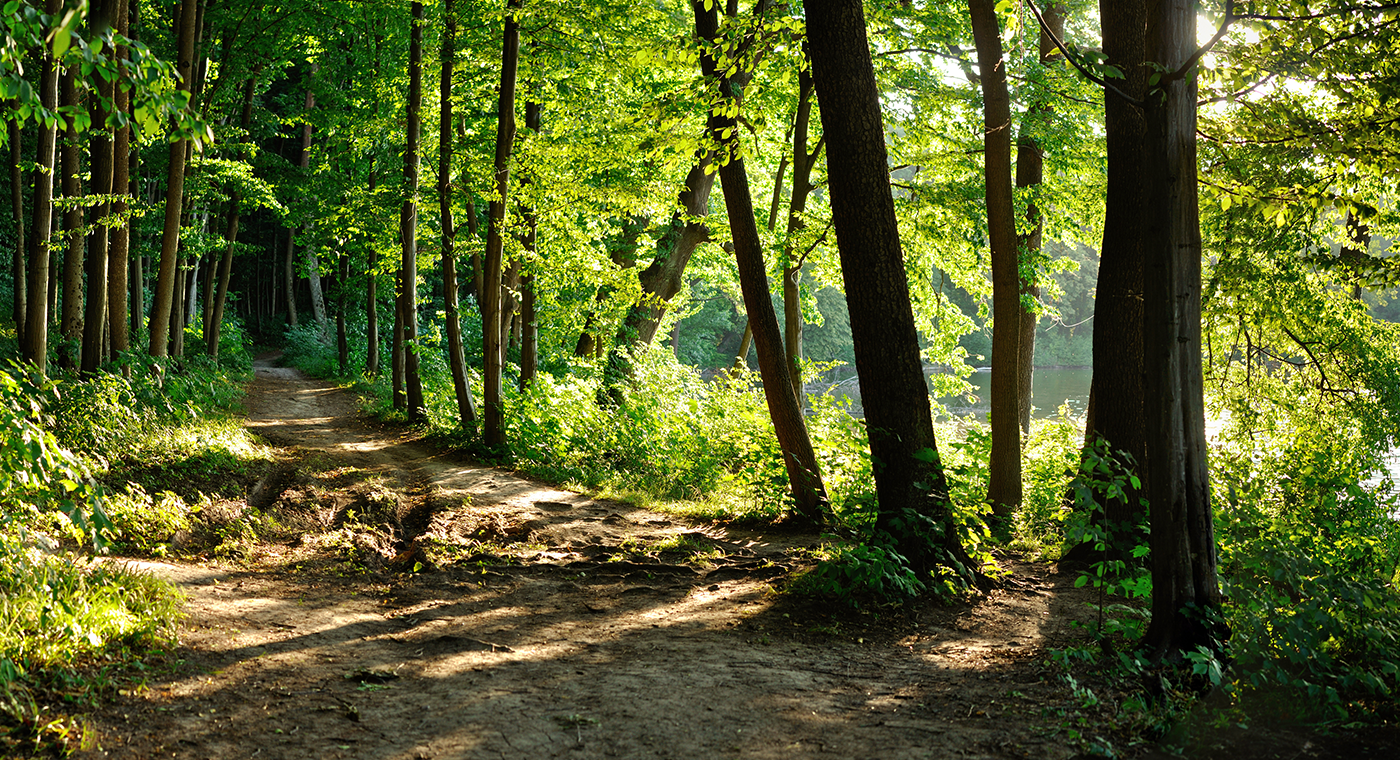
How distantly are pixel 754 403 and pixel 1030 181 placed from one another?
14.7ft

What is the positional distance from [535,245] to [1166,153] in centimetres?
1127

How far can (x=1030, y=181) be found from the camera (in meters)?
10.0

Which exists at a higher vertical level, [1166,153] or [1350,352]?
[1166,153]

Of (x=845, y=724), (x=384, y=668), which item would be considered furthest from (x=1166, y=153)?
(x=384, y=668)

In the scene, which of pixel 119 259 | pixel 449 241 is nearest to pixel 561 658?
pixel 449 241

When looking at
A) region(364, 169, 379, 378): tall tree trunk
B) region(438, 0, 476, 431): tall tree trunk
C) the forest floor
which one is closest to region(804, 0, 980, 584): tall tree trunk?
the forest floor

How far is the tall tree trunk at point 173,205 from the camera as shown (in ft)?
35.6

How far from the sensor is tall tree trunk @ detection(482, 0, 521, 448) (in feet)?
38.8

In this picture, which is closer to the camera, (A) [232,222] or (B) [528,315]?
(B) [528,315]

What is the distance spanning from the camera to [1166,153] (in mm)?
3943

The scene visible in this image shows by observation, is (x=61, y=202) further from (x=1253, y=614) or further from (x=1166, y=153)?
(x=1253, y=614)

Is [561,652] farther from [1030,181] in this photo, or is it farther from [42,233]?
[42,233]

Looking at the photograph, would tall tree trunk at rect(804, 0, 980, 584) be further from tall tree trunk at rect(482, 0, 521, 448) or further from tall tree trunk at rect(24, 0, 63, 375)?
tall tree trunk at rect(24, 0, 63, 375)

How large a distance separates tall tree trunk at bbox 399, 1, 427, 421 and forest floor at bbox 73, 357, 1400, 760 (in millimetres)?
6053
